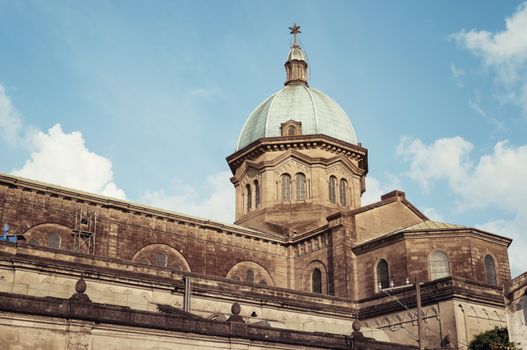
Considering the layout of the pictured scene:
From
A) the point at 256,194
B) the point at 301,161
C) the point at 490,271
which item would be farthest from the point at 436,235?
the point at 256,194

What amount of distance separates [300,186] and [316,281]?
9.26 m

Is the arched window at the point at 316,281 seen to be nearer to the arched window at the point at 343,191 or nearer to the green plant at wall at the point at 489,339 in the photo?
the arched window at the point at 343,191

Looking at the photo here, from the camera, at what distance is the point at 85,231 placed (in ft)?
133

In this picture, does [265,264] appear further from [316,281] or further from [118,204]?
[118,204]

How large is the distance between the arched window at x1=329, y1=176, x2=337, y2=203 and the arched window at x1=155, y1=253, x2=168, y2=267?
51.6ft

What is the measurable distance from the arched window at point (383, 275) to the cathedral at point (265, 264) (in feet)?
0.35

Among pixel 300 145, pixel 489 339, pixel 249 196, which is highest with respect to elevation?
pixel 300 145

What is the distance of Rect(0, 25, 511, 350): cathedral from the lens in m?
27.4

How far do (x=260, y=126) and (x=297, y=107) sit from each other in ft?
11.5

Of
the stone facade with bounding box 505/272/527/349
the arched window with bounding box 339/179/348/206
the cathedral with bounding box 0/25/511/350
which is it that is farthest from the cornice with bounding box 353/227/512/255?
the arched window with bounding box 339/179/348/206

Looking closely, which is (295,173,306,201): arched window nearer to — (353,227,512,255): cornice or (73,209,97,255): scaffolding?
(353,227,512,255): cornice

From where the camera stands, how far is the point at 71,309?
82.9 feet

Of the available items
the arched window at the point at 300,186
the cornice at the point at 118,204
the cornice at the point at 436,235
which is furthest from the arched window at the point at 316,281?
the arched window at the point at 300,186

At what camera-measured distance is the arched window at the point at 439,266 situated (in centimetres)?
4175
